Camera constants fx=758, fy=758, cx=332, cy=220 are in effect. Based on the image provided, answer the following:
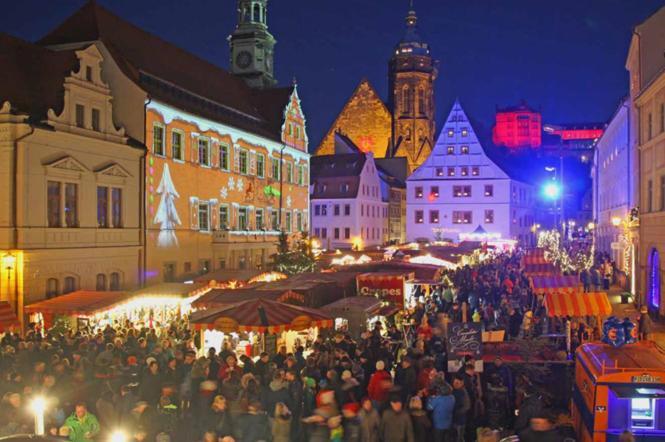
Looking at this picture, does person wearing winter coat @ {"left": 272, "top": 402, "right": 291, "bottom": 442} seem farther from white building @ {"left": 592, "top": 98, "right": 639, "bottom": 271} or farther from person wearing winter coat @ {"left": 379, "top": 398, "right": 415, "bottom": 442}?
white building @ {"left": 592, "top": 98, "right": 639, "bottom": 271}

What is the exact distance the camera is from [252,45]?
56.8m

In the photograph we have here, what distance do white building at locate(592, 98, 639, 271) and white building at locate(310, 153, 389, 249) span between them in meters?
20.5

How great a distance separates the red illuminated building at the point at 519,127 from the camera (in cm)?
14400

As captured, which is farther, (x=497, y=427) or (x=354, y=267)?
(x=354, y=267)

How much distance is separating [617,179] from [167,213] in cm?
2759

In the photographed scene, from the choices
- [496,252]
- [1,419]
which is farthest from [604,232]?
[1,419]

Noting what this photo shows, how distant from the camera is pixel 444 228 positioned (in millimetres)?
71000

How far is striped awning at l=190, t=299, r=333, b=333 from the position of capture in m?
16.8

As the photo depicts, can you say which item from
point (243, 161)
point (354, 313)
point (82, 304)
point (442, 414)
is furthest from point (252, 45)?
point (442, 414)

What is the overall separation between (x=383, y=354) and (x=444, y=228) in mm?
55531

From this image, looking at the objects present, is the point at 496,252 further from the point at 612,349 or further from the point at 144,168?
the point at 612,349

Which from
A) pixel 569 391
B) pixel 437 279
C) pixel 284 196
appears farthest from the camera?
pixel 284 196

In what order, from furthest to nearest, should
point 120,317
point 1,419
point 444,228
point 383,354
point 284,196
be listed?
1. point 444,228
2. point 284,196
3. point 120,317
4. point 383,354
5. point 1,419

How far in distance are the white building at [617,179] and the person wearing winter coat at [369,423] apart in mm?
26067
